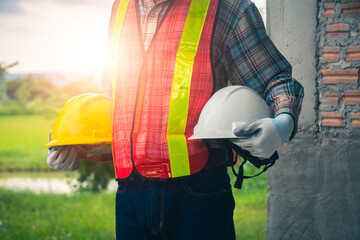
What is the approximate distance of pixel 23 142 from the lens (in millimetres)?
17656

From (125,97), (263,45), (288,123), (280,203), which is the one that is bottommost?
(280,203)

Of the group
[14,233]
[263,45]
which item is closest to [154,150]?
[263,45]

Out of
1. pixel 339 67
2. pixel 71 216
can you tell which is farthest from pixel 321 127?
pixel 71 216

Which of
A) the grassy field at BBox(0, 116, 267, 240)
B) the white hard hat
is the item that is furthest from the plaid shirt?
the grassy field at BBox(0, 116, 267, 240)

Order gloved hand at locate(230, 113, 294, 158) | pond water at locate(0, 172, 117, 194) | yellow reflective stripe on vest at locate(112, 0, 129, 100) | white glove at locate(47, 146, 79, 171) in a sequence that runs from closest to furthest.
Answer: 1. gloved hand at locate(230, 113, 294, 158)
2. yellow reflective stripe on vest at locate(112, 0, 129, 100)
3. white glove at locate(47, 146, 79, 171)
4. pond water at locate(0, 172, 117, 194)

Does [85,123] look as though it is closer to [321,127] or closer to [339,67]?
[321,127]

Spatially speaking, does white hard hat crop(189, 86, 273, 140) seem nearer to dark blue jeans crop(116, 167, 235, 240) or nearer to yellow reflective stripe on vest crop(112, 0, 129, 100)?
dark blue jeans crop(116, 167, 235, 240)

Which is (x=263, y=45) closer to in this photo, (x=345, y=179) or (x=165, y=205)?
(x=165, y=205)

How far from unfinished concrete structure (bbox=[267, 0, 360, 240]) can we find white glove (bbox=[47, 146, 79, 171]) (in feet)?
4.75

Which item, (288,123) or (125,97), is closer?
(288,123)

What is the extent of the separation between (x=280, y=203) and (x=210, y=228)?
1.30 meters

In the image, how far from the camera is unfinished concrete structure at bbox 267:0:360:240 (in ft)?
8.61

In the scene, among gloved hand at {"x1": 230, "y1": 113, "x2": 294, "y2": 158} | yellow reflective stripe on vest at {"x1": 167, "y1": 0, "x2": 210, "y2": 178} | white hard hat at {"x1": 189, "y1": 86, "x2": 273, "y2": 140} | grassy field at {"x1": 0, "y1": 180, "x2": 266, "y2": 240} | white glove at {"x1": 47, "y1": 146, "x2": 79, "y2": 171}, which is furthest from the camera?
grassy field at {"x1": 0, "y1": 180, "x2": 266, "y2": 240}

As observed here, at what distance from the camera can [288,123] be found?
1.47 meters
